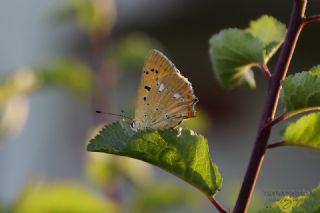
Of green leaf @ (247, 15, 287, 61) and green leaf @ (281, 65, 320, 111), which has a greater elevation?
green leaf @ (247, 15, 287, 61)

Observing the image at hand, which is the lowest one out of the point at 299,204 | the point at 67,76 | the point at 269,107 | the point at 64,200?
the point at 64,200

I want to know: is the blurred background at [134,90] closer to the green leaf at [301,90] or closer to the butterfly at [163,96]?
the butterfly at [163,96]

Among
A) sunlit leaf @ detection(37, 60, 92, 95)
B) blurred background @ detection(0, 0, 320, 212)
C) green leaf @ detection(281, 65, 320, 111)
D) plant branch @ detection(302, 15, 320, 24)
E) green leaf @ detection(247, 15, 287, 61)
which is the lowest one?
blurred background @ detection(0, 0, 320, 212)

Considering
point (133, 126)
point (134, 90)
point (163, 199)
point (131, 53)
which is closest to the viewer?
point (133, 126)

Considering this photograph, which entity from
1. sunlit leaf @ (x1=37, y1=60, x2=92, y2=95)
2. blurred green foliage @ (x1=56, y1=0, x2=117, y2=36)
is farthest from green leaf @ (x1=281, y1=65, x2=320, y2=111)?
blurred green foliage @ (x1=56, y1=0, x2=117, y2=36)

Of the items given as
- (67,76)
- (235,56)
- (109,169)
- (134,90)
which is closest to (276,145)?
(235,56)

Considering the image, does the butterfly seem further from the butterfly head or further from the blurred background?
the blurred background

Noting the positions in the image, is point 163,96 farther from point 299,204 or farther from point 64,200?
point 64,200

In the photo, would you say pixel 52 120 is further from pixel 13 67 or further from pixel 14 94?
pixel 14 94
